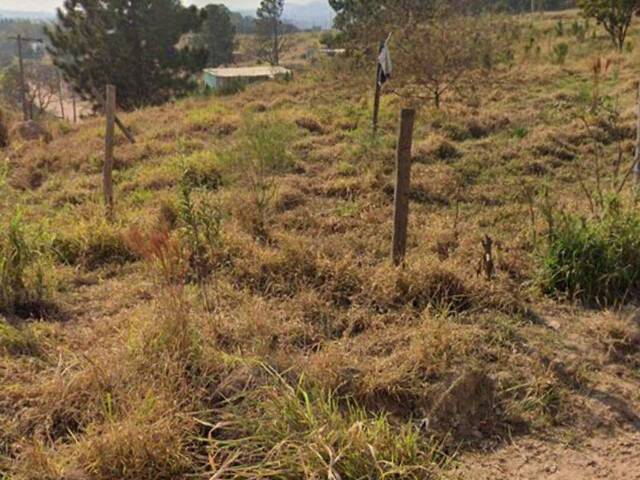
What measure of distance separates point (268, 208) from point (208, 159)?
185 cm

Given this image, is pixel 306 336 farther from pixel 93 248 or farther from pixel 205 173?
pixel 205 173

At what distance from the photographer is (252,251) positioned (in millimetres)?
3998

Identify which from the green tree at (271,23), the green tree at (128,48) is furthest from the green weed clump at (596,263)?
the green tree at (271,23)

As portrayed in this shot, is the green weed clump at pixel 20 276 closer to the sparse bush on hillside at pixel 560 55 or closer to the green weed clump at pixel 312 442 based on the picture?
the green weed clump at pixel 312 442

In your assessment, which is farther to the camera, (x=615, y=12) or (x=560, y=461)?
(x=615, y=12)

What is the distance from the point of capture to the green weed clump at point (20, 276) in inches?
133

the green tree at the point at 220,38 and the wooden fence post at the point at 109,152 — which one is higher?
the green tree at the point at 220,38

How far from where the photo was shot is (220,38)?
120 ft

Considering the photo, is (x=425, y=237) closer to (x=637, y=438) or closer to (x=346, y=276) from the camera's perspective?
(x=346, y=276)

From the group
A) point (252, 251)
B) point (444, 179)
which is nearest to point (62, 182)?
point (252, 251)

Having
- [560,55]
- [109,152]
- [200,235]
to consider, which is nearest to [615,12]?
[560,55]

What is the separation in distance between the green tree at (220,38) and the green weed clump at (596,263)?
3430 cm

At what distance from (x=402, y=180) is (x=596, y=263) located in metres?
1.23

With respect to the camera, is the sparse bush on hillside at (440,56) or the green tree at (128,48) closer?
the sparse bush on hillside at (440,56)
